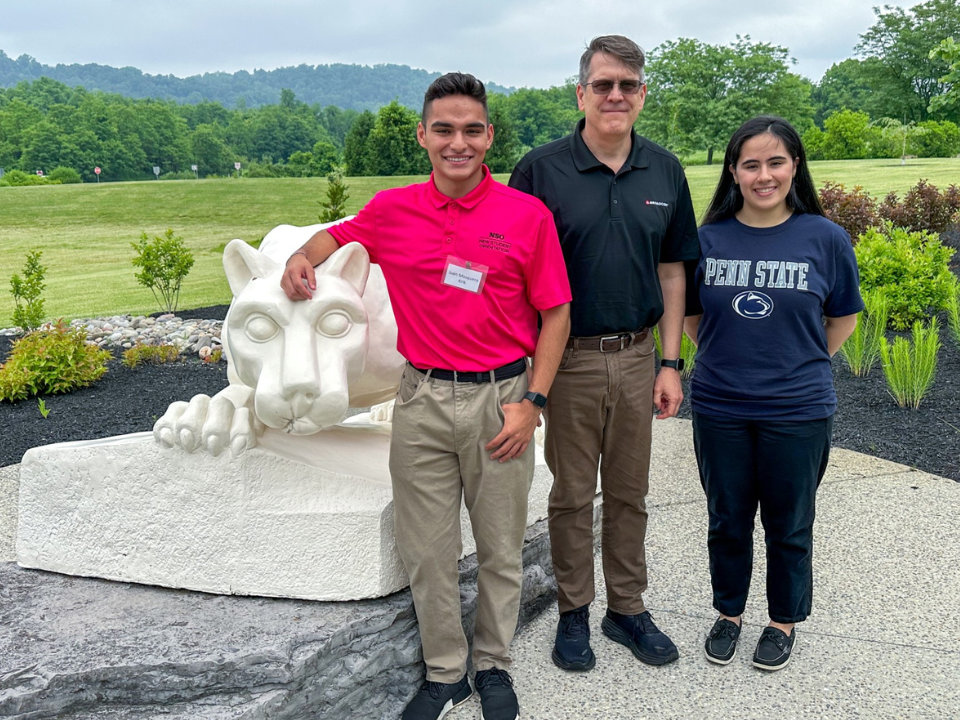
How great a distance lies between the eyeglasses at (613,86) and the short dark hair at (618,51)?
42 mm

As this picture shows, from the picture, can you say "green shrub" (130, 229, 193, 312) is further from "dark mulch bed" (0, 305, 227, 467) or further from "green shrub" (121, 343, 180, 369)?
"dark mulch bed" (0, 305, 227, 467)

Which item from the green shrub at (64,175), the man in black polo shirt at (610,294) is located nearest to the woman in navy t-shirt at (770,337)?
the man in black polo shirt at (610,294)

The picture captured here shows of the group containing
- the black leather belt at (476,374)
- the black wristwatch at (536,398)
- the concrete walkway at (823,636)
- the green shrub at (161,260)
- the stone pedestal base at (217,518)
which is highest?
the black leather belt at (476,374)

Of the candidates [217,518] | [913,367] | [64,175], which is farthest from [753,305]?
[64,175]

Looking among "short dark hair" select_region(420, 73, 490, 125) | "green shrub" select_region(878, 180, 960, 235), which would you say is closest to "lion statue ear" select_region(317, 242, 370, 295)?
"short dark hair" select_region(420, 73, 490, 125)

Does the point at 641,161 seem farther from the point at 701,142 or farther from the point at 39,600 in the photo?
the point at 701,142

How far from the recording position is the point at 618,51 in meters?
Answer: 2.59

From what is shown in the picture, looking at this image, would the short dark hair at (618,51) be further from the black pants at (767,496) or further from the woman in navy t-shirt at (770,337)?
the black pants at (767,496)

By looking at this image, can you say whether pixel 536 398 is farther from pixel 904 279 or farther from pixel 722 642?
pixel 904 279

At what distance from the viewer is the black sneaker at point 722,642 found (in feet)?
9.94

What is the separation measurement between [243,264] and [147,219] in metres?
18.2

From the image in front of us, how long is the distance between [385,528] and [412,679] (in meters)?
0.54

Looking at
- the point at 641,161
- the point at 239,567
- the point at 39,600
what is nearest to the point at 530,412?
the point at 641,161

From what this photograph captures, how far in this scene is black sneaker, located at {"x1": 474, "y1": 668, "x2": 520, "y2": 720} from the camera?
262 centimetres
